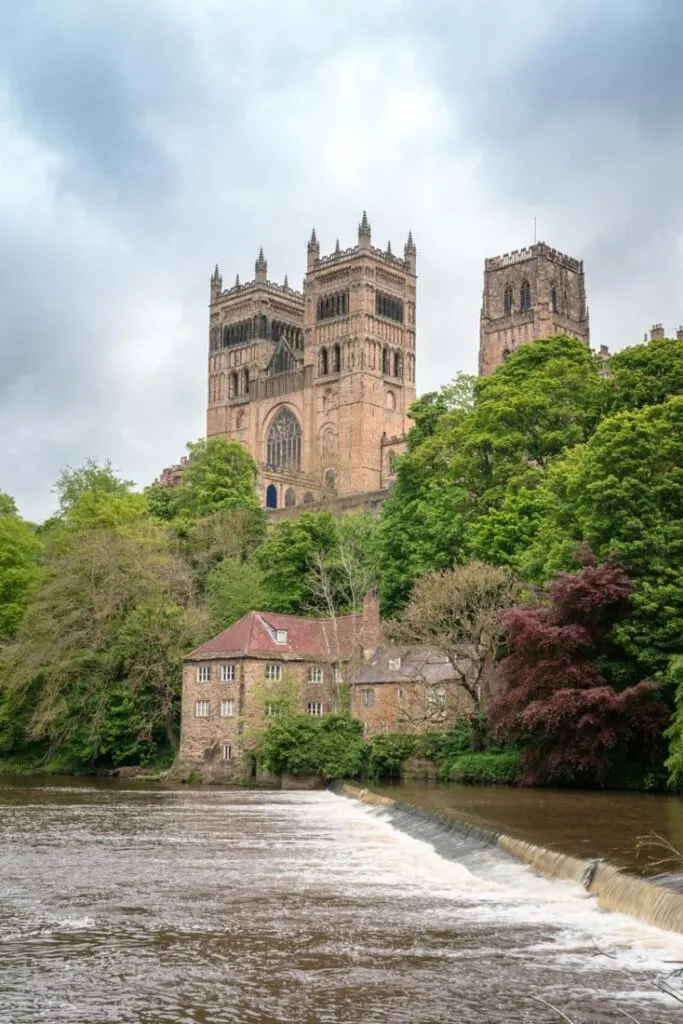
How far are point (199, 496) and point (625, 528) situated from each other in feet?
161

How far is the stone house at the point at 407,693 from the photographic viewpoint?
47281 mm

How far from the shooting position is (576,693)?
3744 cm

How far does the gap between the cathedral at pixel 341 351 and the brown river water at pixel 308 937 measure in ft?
330

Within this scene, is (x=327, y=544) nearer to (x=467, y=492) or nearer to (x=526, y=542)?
(x=467, y=492)

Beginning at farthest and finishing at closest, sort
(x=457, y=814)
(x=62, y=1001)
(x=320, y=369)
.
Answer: (x=320, y=369) → (x=457, y=814) → (x=62, y=1001)

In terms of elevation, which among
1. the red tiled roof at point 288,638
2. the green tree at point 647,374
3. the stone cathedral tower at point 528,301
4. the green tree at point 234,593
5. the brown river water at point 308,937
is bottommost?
the brown river water at point 308,937

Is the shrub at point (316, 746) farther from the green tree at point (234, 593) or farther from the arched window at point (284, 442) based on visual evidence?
the arched window at point (284, 442)

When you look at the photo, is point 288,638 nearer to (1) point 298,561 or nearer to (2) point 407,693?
(2) point 407,693

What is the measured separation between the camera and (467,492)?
183ft

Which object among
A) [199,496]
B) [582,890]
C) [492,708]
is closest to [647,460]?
[492,708]

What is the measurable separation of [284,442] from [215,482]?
5928 cm

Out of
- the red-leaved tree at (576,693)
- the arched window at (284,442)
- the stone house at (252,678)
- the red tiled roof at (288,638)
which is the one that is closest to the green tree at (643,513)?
the red-leaved tree at (576,693)

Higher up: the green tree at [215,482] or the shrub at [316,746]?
the green tree at [215,482]

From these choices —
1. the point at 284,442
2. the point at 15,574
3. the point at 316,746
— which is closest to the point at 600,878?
the point at 316,746
